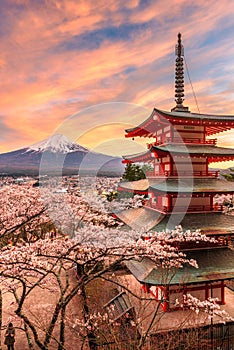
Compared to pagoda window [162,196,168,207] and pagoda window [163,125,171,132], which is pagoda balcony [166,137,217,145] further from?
pagoda window [162,196,168,207]

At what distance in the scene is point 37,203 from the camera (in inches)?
470

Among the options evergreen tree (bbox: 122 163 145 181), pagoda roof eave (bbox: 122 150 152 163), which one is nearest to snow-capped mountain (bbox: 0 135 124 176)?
evergreen tree (bbox: 122 163 145 181)

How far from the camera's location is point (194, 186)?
40.1 feet

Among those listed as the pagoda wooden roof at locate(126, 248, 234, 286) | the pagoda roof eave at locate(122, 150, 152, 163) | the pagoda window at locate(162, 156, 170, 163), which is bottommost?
the pagoda wooden roof at locate(126, 248, 234, 286)

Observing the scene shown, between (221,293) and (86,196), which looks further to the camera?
(86,196)

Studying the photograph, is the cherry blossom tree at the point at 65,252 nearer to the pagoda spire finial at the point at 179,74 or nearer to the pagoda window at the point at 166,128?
the pagoda window at the point at 166,128

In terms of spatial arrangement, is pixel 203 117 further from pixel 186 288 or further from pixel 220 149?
pixel 186 288

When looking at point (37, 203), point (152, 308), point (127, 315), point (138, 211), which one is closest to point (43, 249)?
point (37, 203)

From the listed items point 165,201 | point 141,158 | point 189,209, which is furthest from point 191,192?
point 141,158

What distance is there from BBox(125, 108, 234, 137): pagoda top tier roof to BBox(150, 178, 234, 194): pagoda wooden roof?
9.47 ft

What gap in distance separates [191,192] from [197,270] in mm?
3437

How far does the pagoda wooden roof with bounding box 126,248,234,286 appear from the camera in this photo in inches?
417

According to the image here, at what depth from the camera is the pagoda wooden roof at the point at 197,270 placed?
417 inches

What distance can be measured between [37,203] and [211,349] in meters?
9.42
